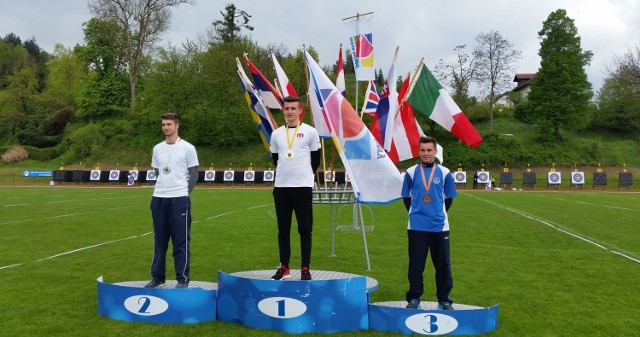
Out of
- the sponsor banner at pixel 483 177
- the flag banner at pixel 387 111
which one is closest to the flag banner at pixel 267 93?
the flag banner at pixel 387 111

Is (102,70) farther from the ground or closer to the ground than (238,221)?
farther from the ground

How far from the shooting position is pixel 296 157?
5660 millimetres

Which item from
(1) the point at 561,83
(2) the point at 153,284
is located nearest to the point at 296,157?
(2) the point at 153,284

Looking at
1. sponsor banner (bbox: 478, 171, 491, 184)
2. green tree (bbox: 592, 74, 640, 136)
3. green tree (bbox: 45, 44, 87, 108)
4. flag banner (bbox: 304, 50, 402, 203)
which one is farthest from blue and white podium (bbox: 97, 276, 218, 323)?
green tree (bbox: 45, 44, 87, 108)

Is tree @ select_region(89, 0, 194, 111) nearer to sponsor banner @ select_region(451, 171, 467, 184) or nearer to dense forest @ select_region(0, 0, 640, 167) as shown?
dense forest @ select_region(0, 0, 640, 167)

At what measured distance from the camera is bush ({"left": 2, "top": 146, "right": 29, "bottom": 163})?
167 feet

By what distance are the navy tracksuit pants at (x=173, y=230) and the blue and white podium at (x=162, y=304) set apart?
0.52m

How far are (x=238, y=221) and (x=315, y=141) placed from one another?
29.8ft

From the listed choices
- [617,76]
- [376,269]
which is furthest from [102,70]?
[376,269]

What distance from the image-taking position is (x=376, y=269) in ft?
26.1

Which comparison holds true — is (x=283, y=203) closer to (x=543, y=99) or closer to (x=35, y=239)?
(x=35, y=239)

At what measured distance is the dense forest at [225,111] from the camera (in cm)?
4928

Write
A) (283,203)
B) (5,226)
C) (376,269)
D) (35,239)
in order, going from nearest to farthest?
1. (283,203)
2. (376,269)
3. (35,239)
4. (5,226)

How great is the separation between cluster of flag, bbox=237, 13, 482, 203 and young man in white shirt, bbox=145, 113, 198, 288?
71.0 inches
